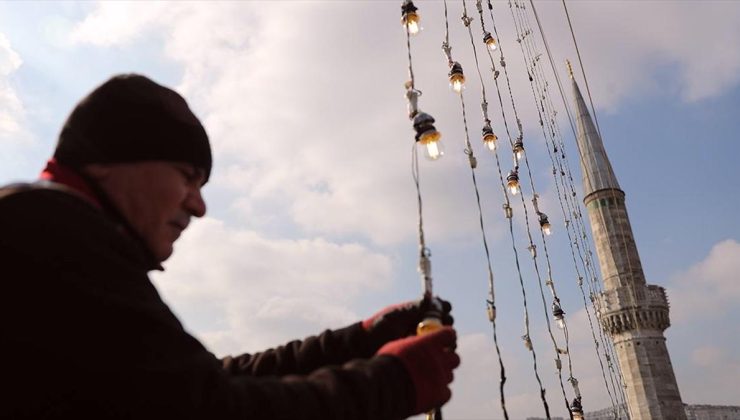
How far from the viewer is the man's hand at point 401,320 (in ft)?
5.47

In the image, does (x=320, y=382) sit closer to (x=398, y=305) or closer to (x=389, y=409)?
(x=389, y=409)

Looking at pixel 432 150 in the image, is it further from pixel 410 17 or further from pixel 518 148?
pixel 518 148

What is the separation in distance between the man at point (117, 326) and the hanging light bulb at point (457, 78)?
375cm

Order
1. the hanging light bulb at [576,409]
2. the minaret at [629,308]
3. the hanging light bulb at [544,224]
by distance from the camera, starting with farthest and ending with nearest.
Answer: the minaret at [629,308] → the hanging light bulb at [544,224] → the hanging light bulb at [576,409]

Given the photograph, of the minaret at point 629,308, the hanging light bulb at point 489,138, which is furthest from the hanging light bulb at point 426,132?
the minaret at point 629,308

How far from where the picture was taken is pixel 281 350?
1857 mm

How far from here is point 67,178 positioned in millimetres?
1204

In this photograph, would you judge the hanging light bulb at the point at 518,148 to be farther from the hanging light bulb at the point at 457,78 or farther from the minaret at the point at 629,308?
the minaret at the point at 629,308

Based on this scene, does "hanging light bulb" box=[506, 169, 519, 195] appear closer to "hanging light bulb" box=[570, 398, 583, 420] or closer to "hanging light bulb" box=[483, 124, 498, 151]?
"hanging light bulb" box=[483, 124, 498, 151]

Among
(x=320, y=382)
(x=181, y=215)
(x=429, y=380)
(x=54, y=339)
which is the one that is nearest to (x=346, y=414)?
(x=320, y=382)

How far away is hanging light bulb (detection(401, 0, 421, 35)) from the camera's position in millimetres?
3205

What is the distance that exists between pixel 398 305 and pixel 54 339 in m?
1.09

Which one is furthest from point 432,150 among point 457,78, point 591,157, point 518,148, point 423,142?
point 591,157

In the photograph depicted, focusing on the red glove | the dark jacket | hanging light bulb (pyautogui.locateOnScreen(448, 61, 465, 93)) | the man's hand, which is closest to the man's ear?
the dark jacket
